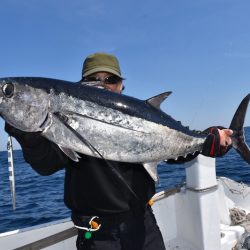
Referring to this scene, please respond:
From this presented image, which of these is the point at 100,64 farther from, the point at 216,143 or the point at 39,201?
the point at 39,201

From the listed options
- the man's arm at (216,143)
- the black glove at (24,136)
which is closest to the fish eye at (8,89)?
the black glove at (24,136)

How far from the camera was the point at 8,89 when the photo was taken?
2.46m

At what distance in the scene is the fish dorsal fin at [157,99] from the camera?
2973 millimetres

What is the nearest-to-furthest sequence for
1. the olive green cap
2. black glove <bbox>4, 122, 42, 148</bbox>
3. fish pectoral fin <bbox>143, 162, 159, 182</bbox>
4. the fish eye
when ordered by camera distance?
the fish eye, black glove <bbox>4, 122, 42, 148</bbox>, fish pectoral fin <bbox>143, 162, 159, 182</bbox>, the olive green cap

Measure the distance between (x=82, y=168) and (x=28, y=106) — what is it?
80 centimetres

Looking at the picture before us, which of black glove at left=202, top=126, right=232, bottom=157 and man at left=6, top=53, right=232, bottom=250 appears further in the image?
black glove at left=202, top=126, right=232, bottom=157

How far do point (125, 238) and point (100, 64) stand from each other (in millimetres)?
1546

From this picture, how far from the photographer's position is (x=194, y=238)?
205 inches

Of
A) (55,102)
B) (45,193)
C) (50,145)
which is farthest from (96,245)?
(45,193)

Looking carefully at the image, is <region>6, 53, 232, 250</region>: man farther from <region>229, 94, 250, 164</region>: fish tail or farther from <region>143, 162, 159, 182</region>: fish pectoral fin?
<region>229, 94, 250, 164</region>: fish tail

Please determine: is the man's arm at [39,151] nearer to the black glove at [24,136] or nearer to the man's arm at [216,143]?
the black glove at [24,136]

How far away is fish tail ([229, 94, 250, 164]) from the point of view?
343 cm

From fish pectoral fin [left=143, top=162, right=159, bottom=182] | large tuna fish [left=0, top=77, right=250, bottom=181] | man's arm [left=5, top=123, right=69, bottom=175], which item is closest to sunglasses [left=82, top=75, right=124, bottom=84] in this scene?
large tuna fish [left=0, top=77, right=250, bottom=181]

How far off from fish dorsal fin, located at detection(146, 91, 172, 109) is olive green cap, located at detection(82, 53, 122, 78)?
42 centimetres
